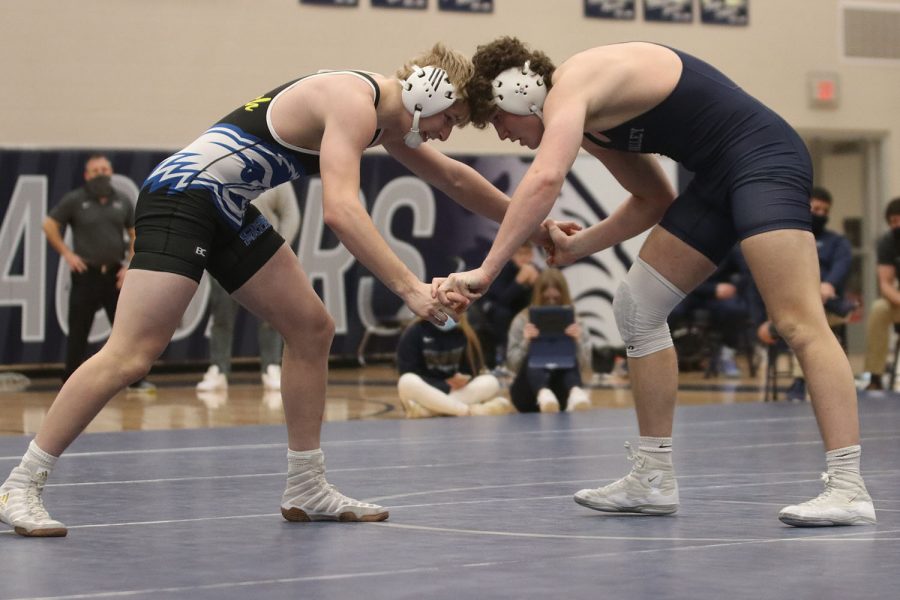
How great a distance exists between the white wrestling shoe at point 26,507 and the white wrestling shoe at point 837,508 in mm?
1849

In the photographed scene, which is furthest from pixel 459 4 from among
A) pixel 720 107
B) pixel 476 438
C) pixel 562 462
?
pixel 720 107

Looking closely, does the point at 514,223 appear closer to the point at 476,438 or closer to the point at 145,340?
the point at 145,340

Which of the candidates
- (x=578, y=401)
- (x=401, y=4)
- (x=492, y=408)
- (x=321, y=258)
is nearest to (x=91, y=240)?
(x=321, y=258)

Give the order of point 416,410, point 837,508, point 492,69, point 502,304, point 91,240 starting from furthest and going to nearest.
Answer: point 502,304, point 91,240, point 416,410, point 492,69, point 837,508

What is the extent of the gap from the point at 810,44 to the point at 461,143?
4445mm

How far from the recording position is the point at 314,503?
395cm

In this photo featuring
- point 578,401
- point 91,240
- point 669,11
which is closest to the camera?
point 578,401

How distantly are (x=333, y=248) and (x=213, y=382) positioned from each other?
2213 mm

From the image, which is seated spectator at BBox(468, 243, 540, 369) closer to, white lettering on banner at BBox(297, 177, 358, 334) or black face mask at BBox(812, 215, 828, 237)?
white lettering on banner at BBox(297, 177, 358, 334)

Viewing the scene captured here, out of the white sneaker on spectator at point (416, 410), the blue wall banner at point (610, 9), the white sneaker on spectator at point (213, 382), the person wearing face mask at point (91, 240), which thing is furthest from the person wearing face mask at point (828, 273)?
the blue wall banner at point (610, 9)

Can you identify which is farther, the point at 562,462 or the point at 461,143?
the point at 461,143

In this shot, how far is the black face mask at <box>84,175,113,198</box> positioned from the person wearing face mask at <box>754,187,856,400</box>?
4.63m

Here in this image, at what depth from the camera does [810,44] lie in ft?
53.3

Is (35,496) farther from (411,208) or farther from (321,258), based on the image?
(411,208)
